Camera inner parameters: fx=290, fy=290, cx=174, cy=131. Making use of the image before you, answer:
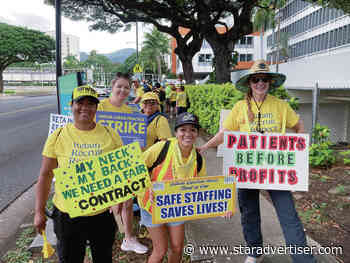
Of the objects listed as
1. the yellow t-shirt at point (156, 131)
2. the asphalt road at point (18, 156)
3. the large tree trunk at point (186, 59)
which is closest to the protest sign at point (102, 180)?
the yellow t-shirt at point (156, 131)

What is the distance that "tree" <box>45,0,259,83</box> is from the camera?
1395 cm

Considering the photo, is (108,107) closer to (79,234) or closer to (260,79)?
(79,234)

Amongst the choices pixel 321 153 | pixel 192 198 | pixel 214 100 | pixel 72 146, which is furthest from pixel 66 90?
pixel 214 100

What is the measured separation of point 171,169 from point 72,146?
765mm

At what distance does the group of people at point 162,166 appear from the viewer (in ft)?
6.93

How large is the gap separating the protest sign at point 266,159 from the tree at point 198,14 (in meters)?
11.6

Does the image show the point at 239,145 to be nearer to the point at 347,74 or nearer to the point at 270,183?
the point at 270,183

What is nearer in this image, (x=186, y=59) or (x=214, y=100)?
(x=214, y=100)

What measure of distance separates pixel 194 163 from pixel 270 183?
719mm

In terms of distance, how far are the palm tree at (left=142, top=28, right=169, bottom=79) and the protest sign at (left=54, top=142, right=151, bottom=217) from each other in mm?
70264

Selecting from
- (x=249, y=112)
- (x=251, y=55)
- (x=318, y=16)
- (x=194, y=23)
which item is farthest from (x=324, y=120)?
Answer: (x=251, y=55)

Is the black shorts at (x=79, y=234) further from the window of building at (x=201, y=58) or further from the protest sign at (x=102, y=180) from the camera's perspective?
the window of building at (x=201, y=58)

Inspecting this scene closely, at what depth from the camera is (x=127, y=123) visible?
324cm

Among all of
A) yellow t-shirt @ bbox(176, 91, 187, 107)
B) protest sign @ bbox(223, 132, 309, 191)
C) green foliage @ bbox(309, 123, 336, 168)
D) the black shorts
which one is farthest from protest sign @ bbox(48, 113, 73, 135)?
yellow t-shirt @ bbox(176, 91, 187, 107)
